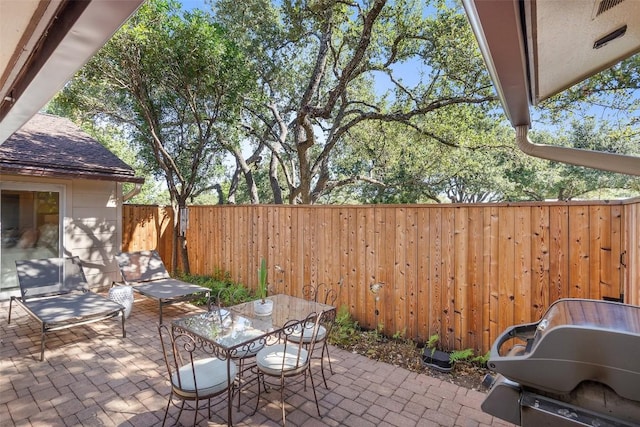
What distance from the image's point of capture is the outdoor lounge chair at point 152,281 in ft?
15.8

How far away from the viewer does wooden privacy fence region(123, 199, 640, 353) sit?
9.37ft

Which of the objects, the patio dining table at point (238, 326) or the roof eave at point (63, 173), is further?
the roof eave at point (63, 173)

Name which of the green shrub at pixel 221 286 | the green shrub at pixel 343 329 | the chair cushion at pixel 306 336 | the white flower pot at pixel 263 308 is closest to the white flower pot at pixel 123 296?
the green shrub at pixel 221 286

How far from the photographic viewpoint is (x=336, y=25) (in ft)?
20.8

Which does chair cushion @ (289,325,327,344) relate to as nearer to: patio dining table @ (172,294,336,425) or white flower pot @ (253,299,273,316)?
patio dining table @ (172,294,336,425)

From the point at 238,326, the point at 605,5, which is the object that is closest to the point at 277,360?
the point at 238,326

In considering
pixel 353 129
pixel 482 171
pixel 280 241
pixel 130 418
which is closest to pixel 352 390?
pixel 130 418

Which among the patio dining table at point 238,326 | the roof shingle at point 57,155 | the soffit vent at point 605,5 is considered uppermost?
the roof shingle at point 57,155

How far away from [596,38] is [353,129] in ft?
28.2

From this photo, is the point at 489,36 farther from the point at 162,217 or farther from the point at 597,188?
the point at 597,188

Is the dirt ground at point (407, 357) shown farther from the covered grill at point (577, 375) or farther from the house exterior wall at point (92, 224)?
the house exterior wall at point (92, 224)

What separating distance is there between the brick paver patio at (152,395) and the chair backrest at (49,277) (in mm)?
1005

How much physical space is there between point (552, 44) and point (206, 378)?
2790 mm

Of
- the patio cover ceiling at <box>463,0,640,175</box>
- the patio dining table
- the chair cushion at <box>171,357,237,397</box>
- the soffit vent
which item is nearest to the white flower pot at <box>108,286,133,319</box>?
the patio dining table
